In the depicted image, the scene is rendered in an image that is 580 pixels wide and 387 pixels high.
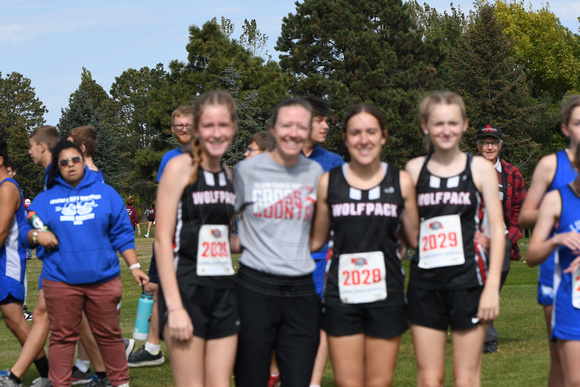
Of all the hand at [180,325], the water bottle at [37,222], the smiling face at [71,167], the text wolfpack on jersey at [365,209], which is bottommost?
the hand at [180,325]

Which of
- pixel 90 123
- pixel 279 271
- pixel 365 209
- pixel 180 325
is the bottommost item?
pixel 180 325

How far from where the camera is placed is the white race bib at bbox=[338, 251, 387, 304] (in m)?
4.22

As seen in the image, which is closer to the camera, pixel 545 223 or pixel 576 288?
pixel 576 288

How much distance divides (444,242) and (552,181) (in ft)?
3.25

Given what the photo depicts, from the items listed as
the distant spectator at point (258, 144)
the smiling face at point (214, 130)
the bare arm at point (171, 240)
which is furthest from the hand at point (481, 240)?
the distant spectator at point (258, 144)

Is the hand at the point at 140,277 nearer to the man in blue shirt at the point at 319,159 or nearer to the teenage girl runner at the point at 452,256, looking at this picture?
the man in blue shirt at the point at 319,159

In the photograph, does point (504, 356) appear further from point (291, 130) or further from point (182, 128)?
point (291, 130)

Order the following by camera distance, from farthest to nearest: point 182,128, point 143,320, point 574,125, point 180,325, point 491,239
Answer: point 182,128
point 143,320
point 574,125
point 491,239
point 180,325

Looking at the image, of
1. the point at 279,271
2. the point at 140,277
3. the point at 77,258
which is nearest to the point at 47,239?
the point at 77,258

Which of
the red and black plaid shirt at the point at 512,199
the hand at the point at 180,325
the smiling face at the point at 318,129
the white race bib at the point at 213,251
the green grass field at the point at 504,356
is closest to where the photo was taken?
the hand at the point at 180,325

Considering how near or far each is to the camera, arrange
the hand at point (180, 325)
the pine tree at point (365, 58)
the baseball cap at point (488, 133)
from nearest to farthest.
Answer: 1. the hand at point (180, 325)
2. the baseball cap at point (488, 133)
3. the pine tree at point (365, 58)

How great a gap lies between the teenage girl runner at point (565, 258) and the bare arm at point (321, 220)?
3.75 ft

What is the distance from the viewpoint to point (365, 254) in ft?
13.9

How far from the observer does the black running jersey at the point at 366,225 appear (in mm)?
4223
